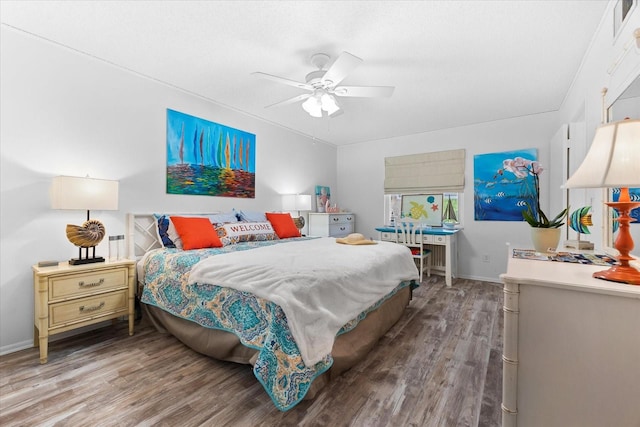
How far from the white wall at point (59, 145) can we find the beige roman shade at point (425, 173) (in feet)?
11.3

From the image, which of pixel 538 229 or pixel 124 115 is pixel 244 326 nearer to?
pixel 538 229

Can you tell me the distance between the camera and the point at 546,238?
1844 millimetres

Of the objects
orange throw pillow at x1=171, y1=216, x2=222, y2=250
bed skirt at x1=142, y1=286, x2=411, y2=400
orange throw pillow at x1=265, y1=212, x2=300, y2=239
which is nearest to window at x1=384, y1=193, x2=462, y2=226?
orange throw pillow at x1=265, y1=212, x2=300, y2=239

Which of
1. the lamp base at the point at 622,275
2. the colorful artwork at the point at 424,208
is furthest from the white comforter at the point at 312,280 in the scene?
the colorful artwork at the point at 424,208

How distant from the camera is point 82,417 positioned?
1.53m

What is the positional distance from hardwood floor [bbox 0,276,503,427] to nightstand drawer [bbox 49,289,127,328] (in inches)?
10.7

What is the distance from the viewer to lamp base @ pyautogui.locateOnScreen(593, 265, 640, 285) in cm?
106

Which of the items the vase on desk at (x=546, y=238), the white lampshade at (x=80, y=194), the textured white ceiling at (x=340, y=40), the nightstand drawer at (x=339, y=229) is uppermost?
the textured white ceiling at (x=340, y=40)

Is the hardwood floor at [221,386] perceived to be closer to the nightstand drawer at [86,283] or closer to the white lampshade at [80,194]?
the nightstand drawer at [86,283]

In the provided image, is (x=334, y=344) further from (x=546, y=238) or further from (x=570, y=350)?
(x=546, y=238)

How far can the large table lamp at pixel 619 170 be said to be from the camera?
1.01 m

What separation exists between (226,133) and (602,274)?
3.82 meters

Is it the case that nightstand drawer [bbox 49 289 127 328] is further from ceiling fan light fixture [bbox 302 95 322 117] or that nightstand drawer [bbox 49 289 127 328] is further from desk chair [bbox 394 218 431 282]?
desk chair [bbox 394 218 431 282]

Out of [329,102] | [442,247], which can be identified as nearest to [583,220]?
[329,102]
